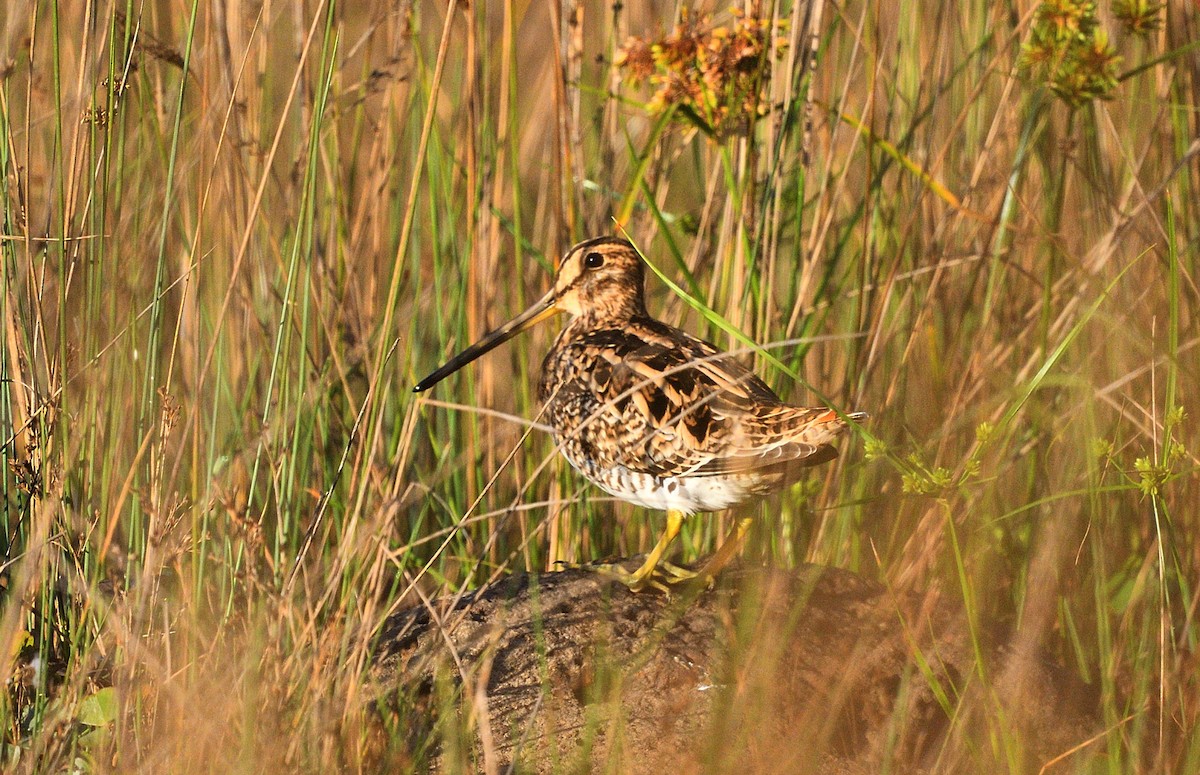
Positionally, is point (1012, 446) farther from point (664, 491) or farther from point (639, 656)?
point (639, 656)

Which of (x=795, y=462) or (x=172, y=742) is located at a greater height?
(x=795, y=462)

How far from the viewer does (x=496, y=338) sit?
3250mm

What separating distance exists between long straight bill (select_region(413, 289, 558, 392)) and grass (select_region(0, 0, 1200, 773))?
0.10 metres

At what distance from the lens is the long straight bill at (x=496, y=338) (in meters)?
3.19

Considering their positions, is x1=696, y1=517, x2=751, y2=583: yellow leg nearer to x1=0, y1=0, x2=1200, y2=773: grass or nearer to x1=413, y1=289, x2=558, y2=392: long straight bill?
x1=0, y1=0, x2=1200, y2=773: grass

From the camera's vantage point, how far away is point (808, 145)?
323cm

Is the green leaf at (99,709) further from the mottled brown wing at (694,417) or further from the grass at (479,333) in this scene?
the mottled brown wing at (694,417)

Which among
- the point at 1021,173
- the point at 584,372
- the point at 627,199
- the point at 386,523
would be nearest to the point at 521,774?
the point at 386,523

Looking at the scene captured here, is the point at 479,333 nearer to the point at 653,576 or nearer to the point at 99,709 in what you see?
the point at 653,576

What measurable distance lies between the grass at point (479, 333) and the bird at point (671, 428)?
12cm

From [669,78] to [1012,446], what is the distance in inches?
50.2

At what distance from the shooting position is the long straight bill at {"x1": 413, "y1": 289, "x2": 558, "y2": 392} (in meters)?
3.19

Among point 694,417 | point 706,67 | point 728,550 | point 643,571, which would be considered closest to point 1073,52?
point 706,67

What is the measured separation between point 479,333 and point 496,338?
136 mm
